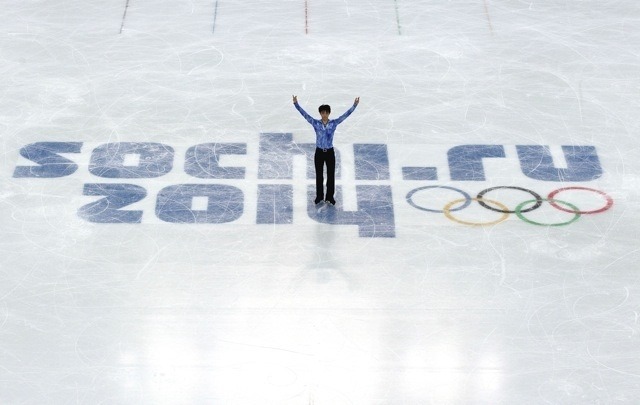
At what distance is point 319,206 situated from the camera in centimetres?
1753

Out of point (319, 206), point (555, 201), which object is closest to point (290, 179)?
point (319, 206)

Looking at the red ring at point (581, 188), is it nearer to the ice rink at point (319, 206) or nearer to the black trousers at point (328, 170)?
the ice rink at point (319, 206)

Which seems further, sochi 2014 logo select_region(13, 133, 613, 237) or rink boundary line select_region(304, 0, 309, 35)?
rink boundary line select_region(304, 0, 309, 35)

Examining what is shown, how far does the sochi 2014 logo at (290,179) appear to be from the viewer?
17281 mm

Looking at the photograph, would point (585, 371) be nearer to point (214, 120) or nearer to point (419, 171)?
point (419, 171)

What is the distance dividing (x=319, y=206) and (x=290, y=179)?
0.73 metres

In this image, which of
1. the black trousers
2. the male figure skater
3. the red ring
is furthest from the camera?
the red ring

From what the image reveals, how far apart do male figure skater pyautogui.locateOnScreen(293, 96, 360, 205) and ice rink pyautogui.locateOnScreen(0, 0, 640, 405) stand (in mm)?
288

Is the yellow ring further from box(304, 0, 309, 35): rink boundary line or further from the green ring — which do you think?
box(304, 0, 309, 35): rink boundary line

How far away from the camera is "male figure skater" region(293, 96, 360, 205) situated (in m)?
16.9

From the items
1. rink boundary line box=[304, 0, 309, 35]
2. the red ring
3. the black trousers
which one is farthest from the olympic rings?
rink boundary line box=[304, 0, 309, 35]

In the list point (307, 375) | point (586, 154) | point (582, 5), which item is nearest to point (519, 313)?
point (307, 375)

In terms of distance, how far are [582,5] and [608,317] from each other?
8709 mm

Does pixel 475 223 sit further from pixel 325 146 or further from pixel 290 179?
pixel 290 179
